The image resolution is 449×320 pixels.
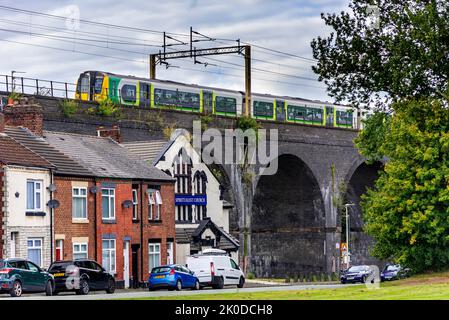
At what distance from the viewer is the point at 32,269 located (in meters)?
44.2

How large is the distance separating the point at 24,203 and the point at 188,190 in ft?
59.1

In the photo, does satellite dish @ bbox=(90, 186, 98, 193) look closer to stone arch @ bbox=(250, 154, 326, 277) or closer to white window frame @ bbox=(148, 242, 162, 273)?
white window frame @ bbox=(148, 242, 162, 273)

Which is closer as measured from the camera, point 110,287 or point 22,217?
point 110,287

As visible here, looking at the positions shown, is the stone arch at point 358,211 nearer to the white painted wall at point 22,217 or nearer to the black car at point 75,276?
the white painted wall at point 22,217

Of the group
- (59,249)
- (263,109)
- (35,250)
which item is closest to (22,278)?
(35,250)

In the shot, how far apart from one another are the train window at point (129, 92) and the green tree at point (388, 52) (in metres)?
28.1

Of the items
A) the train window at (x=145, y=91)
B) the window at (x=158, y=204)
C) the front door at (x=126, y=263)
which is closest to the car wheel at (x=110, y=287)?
the front door at (x=126, y=263)

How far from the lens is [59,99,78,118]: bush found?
65688mm

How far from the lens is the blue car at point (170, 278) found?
51.1 metres

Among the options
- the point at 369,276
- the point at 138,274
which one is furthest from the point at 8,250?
the point at 369,276

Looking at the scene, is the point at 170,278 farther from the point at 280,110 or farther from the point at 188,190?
the point at 280,110

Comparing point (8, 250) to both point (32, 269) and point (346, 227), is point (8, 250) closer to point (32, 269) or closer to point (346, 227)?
point (32, 269)

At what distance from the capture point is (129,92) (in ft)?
241

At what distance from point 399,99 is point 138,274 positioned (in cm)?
1918
